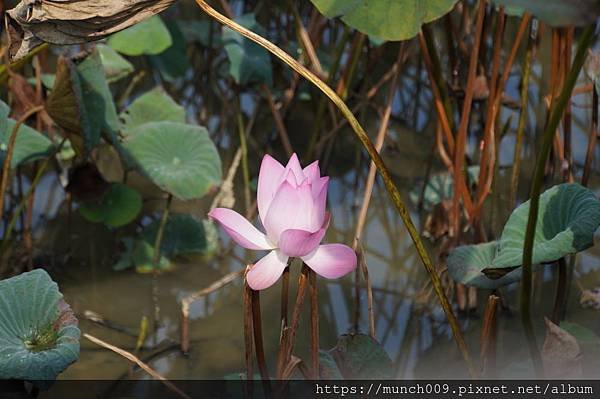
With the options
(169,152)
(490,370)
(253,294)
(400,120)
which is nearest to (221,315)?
(169,152)

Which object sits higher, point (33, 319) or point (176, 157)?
point (176, 157)

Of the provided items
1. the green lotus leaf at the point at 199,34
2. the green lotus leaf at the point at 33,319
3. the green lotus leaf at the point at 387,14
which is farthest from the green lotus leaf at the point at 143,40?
the green lotus leaf at the point at 33,319

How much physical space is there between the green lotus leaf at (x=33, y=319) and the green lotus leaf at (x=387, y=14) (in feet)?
1.76

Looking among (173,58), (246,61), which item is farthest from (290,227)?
(173,58)

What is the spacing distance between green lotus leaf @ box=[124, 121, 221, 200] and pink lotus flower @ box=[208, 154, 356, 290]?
0.60 m

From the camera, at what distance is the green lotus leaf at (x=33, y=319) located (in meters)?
1.10

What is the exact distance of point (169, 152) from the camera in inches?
63.2

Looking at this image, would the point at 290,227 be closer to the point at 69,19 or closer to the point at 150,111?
the point at 69,19

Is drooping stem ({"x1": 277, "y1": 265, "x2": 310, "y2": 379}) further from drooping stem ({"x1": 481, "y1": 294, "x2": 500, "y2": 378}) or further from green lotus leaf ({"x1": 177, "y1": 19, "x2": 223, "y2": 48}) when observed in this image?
green lotus leaf ({"x1": 177, "y1": 19, "x2": 223, "y2": 48})

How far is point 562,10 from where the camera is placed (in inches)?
32.1

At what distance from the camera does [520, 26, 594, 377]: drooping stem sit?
2.90ft

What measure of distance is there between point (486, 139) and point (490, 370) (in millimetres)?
393

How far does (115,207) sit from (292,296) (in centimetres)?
37

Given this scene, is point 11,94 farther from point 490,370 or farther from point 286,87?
point 490,370
